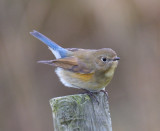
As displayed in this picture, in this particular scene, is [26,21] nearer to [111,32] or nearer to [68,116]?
[111,32]

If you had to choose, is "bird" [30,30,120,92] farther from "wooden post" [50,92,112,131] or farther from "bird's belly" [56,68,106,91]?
"wooden post" [50,92,112,131]

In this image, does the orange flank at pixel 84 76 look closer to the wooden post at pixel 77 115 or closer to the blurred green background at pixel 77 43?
the wooden post at pixel 77 115

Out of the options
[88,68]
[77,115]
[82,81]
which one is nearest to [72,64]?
[88,68]

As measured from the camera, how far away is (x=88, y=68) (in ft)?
16.7

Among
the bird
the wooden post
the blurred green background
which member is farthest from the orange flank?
the blurred green background

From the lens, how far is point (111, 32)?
9.13 m

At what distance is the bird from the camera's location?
16.1ft

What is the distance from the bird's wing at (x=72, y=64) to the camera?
506cm

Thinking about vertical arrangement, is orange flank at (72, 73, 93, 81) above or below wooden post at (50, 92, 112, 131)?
above

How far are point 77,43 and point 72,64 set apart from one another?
4.50m

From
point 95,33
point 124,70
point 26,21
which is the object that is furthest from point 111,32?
point 26,21

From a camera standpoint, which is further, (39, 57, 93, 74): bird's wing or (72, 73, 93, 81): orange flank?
(39, 57, 93, 74): bird's wing

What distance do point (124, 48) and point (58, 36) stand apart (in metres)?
1.77

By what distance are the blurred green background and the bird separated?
3554 millimetres
